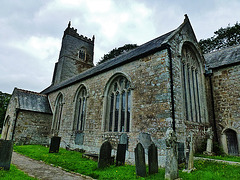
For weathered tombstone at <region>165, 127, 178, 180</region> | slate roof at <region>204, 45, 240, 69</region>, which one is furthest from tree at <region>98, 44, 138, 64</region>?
weathered tombstone at <region>165, 127, 178, 180</region>

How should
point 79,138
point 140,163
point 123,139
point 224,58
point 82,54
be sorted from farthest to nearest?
point 82,54, point 79,138, point 224,58, point 123,139, point 140,163

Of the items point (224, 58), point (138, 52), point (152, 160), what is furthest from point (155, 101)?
point (224, 58)

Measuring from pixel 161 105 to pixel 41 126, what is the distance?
1361 centimetres

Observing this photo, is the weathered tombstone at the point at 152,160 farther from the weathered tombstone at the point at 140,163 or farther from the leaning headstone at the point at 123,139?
the leaning headstone at the point at 123,139

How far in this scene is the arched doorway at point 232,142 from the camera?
31.9 ft

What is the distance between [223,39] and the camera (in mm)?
23000

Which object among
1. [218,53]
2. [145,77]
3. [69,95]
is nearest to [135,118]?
[145,77]

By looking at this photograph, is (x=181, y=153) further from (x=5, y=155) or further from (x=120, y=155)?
(x=5, y=155)

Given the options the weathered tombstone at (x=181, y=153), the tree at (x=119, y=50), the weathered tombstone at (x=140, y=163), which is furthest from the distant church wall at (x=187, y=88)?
the tree at (x=119, y=50)

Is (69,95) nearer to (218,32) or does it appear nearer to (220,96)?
(220,96)

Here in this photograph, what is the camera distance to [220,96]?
424 inches

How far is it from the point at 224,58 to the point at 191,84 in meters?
4.03

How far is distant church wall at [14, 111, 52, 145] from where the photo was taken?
49.9 feet

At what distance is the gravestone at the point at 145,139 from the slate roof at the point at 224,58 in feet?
23.8
